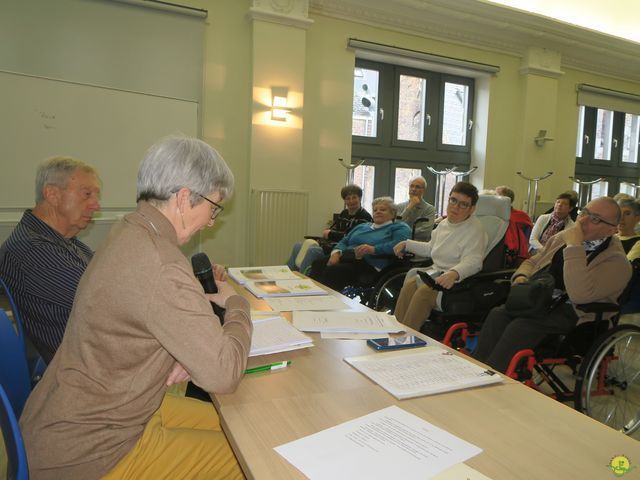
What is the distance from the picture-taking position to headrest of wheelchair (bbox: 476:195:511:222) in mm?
2740

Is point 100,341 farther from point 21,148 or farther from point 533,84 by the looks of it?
point 533,84

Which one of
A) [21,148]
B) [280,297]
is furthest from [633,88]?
[21,148]

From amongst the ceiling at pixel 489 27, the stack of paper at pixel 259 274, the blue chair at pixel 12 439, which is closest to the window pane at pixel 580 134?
the ceiling at pixel 489 27

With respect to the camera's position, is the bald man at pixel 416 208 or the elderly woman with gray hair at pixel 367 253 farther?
the bald man at pixel 416 208

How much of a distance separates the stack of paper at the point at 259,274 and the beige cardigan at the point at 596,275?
1263 mm

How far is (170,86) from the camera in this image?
4.16 metres

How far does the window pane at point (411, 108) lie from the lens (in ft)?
18.0

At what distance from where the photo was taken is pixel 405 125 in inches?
219

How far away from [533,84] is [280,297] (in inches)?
219

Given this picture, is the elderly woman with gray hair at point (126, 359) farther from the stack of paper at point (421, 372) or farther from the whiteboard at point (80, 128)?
the whiteboard at point (80, 128)

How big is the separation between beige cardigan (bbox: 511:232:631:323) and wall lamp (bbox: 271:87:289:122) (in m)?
3.13

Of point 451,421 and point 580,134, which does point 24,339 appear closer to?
point 451,421

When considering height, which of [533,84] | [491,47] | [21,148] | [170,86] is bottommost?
[21,148]

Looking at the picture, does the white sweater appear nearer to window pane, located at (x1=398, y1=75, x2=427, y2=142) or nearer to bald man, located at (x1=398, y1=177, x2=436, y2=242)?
bald man, located at (x1=398, y1=177, x2=436, y2=242)
